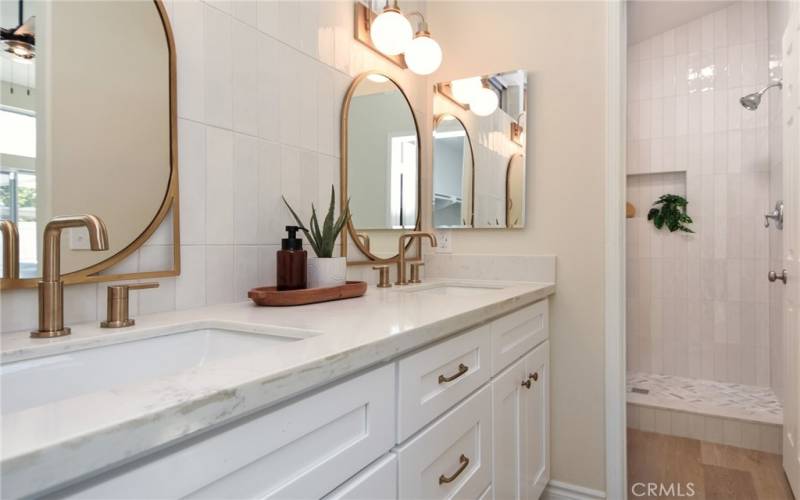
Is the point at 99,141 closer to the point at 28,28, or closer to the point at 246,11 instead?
the point at 28,28

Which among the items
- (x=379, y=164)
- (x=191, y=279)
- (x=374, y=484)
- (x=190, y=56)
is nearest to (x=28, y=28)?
(x=190, y=56)

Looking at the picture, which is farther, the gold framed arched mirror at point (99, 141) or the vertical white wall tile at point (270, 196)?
the vertical white wall tile at point (270, 196)

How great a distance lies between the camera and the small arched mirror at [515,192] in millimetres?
1898

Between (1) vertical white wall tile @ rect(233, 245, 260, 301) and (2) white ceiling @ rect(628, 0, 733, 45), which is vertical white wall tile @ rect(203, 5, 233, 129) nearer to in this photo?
(1) vertical white wall tile @ rect(233, 245, 260, 301)

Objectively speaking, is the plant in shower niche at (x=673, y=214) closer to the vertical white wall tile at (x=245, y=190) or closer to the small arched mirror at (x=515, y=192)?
the small arched mirror at (x=515, y=192)

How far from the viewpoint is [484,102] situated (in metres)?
1.98

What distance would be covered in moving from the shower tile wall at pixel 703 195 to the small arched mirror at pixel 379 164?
239 centimetres

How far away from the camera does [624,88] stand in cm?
175

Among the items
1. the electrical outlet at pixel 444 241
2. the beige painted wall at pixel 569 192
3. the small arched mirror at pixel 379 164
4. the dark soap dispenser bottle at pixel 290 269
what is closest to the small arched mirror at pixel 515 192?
the beige painted wall at pixel 569 192

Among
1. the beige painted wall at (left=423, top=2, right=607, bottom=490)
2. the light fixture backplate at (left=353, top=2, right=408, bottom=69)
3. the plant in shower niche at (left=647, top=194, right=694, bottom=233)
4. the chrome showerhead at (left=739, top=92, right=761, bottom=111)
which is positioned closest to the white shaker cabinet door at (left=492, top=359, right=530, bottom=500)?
the beige painted wall at (left=423, top=2, right=607, bottom=490)

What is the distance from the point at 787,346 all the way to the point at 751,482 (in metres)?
0.66

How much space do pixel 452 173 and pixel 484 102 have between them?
0.33m

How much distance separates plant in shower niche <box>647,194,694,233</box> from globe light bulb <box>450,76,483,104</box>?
86.2 inches

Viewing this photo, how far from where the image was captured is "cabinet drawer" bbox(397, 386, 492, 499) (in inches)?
33.0
